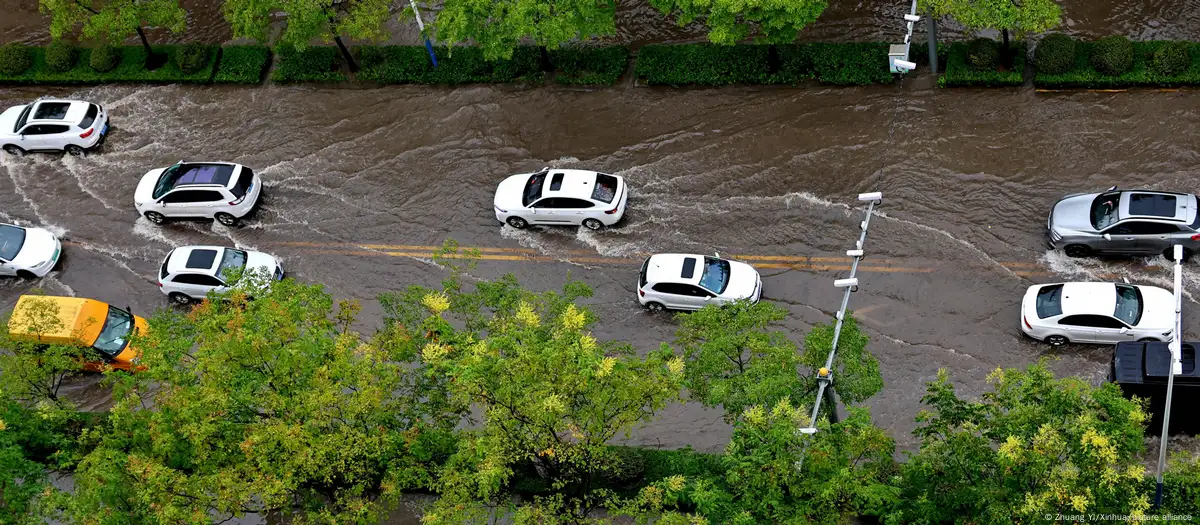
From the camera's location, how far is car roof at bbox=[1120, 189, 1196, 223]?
26281 millimetres

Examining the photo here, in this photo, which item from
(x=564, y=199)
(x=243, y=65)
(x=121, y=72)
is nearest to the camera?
(x=564, y=199)

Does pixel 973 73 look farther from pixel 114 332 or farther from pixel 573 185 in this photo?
pixel 114 332

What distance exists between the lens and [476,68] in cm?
3531

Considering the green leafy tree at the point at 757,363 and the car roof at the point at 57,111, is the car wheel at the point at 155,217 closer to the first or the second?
the car roof at the point at 57,111

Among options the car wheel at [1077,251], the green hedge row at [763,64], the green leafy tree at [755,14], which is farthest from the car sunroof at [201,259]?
the car wheel at [1077,251]

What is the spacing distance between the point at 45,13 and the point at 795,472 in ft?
119

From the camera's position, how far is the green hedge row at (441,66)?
115 feet

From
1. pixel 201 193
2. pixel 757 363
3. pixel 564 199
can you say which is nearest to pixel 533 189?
pixel 564 199

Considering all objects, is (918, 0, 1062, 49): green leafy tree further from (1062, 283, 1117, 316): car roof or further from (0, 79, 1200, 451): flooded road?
(1062, 283, 1117, 316): car roof

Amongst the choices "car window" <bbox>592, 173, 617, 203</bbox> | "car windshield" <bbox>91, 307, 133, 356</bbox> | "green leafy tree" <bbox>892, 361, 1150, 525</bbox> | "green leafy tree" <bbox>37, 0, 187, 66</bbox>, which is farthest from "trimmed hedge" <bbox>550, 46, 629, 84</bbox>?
"green leafy tree" <bbox>892, 361, 1150, 525</bbox>

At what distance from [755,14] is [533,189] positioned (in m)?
8.09

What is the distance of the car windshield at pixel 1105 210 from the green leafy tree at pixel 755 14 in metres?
9.06

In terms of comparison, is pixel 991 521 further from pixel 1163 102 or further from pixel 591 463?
pixel 1163 102

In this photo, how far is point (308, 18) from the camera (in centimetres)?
3216
